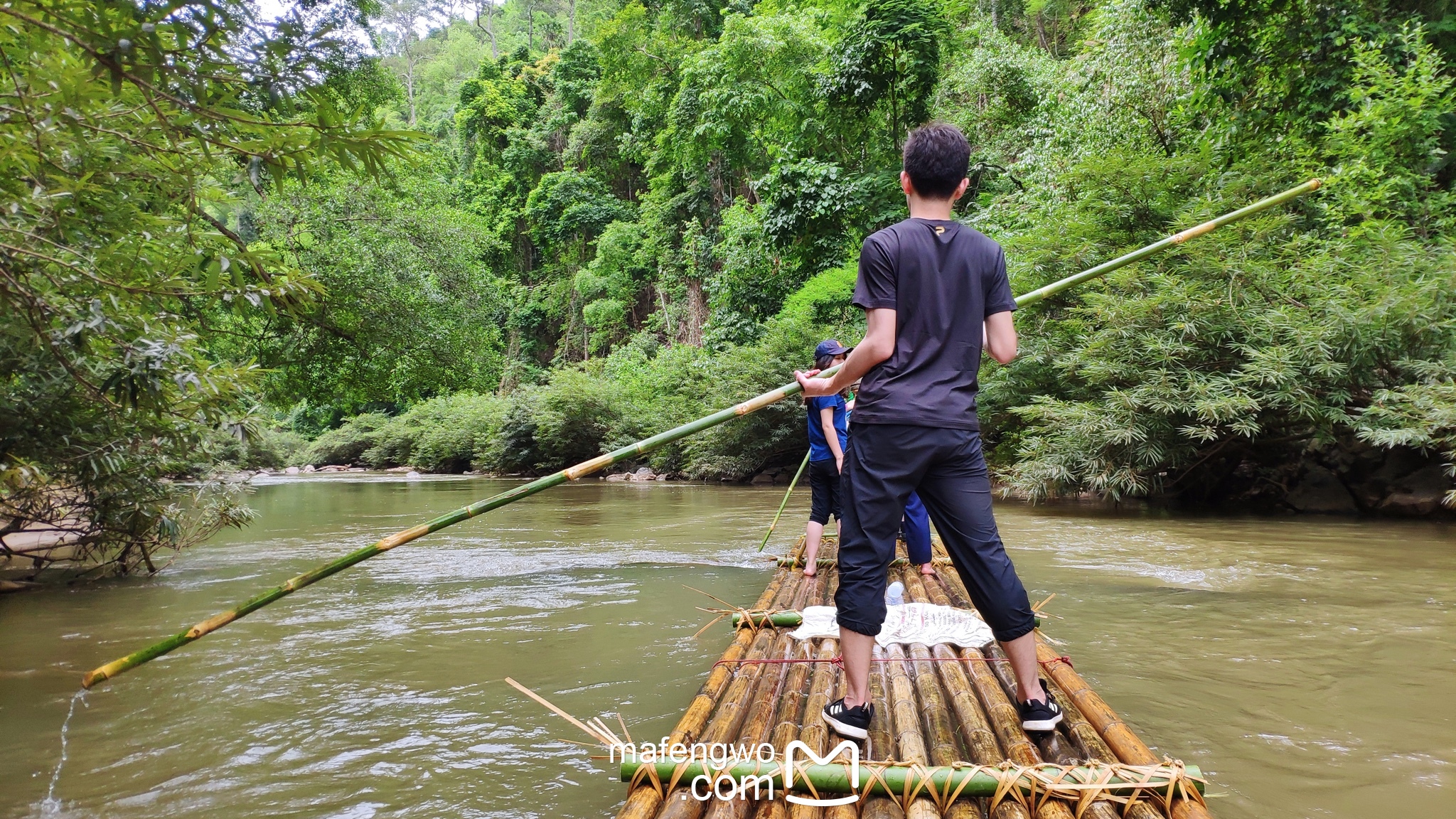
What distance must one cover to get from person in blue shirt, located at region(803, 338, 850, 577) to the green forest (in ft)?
8.58

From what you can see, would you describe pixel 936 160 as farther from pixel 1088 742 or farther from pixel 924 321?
pixel 1088 742

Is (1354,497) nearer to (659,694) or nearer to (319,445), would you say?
(659,694)

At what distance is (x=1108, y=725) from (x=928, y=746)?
462 mm

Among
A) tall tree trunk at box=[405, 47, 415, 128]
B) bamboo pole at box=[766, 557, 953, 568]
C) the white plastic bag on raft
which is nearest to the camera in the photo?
the white plastic bag on raft

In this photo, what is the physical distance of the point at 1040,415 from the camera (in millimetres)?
9477

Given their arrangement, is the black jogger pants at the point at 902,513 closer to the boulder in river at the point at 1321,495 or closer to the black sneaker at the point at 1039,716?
the black sneaker at the point at 1039,716

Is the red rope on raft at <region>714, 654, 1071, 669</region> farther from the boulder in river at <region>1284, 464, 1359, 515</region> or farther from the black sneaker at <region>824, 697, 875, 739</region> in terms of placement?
the boulder in river at <region>1284, 464, 1359, 515</region>

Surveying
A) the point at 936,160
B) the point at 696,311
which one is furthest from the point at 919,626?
the point at 696,311

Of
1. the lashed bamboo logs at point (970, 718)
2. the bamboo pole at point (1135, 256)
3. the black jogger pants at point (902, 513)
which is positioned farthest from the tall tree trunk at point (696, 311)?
the black jogger pants at point (902, 513)

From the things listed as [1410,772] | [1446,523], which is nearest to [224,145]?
[1410,772]

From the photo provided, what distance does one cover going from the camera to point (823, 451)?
4742 millimetres

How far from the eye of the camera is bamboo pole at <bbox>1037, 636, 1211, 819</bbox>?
175cm

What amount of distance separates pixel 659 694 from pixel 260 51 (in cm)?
253

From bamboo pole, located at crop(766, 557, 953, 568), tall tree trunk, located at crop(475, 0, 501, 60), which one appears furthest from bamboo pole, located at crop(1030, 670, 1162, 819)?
tall tree trunk, located at crop(475, 0, 501, 60)
